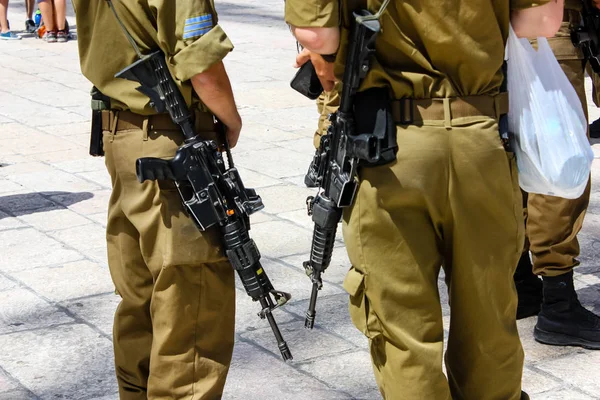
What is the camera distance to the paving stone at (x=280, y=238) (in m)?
5.67

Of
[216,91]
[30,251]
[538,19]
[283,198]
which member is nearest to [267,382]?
[216,91]

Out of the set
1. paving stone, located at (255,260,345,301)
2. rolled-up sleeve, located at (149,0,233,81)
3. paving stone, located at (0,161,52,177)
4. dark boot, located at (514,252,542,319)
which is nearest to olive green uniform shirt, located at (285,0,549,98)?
rolled-up sleeve, located at (149,0,233,81)

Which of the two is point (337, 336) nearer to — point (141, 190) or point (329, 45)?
point (141, 190)

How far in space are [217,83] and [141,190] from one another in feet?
1.45

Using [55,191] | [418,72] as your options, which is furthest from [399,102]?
[55,191]

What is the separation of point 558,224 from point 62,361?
2.17m

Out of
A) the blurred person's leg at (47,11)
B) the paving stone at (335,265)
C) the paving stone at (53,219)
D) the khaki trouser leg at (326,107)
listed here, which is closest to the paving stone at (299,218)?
the paving stone at (335,265)

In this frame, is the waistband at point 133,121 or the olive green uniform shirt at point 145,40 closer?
the olive green uniform shirt at point 145,40

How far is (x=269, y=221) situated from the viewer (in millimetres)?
6199

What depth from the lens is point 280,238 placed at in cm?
589

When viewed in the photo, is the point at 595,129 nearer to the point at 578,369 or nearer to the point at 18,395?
the point at 578,369

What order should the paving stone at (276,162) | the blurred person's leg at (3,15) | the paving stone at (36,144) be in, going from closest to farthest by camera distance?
the paving stone at (276,162), the paving stone at (36,144), the blurred person's leg at (3,15)

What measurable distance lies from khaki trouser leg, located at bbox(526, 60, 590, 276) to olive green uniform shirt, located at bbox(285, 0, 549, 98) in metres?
1.51

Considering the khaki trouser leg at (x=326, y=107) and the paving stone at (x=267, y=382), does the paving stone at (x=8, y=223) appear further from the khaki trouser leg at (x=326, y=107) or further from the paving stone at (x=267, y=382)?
the paving stone at (x=267, y=382)
